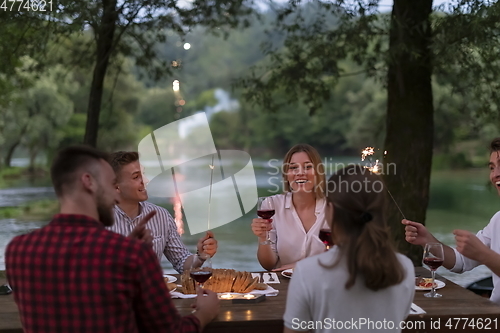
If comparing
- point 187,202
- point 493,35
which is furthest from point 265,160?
point 493,35

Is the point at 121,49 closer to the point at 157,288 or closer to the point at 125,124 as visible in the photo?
the point at 157,288

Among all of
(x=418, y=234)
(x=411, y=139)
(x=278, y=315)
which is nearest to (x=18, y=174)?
(x=411, y=139)

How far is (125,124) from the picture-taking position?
83.7 ft

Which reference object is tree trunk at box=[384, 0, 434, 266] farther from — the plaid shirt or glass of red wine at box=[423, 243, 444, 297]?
the plaid shirt

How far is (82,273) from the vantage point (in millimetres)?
1930

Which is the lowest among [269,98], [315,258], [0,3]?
[315,258]

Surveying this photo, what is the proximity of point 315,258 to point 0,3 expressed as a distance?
6143 millimetres

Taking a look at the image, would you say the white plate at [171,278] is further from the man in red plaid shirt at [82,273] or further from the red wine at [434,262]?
the red wine at [434,262]

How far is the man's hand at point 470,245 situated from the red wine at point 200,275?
1205 millimetres

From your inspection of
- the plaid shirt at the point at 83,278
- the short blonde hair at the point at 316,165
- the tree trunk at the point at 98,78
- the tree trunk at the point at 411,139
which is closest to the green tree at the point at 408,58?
the tree trunk at the point at 411,139

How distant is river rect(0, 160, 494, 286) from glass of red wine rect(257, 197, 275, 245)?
757 centimetres

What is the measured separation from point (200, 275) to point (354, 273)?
3.23 feet

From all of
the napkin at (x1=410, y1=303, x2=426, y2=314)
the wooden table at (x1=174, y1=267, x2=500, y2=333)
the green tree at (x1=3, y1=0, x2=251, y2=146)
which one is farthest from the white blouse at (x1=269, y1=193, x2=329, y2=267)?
the green tree at (x1=3, y1=0, x2=251, y2=146)

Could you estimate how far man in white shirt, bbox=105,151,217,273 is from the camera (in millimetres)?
3617
